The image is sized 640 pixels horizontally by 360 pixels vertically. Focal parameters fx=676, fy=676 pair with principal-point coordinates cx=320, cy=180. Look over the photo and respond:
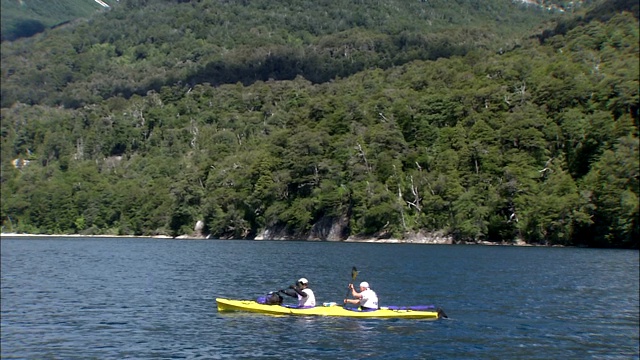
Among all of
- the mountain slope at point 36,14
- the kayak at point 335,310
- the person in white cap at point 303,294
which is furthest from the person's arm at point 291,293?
the mountain slope at point 36,14

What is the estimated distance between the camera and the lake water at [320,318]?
2502 cm

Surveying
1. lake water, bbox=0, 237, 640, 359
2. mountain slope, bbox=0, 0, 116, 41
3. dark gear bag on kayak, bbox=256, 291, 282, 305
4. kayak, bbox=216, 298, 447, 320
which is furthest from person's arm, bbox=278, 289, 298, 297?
mountain slope, bbox=0, 0, 116, 41

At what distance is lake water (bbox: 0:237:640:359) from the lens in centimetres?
2502

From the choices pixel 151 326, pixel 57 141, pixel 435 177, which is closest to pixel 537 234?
pixel 435 177

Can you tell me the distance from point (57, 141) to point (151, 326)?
14198 cm

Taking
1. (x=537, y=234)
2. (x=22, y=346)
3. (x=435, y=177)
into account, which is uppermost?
(x=435, y=177)

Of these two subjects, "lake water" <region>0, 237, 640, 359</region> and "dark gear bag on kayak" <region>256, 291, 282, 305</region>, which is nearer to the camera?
"lake water" <region>0, 237, 640, 359</region>

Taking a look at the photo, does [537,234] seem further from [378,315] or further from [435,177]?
[378,315]

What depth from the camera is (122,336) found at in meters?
27.0

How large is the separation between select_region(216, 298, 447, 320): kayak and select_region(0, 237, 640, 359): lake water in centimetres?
40

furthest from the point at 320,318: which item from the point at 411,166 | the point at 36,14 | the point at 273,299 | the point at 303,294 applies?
the point at 411,166

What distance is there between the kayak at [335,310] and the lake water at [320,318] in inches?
15.8

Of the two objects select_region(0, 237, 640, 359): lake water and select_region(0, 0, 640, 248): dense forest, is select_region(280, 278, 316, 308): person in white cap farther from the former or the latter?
select_region(0, 0, 640, 248): dense forest

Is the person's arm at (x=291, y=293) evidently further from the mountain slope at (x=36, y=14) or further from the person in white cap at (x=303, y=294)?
the mountain slope at (x=36, y=14)
